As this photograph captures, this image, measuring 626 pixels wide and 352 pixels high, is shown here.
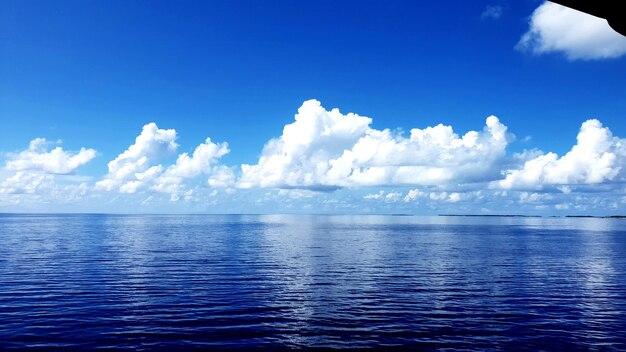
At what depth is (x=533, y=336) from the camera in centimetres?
2819

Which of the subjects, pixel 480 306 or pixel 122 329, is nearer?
pixel 122 329

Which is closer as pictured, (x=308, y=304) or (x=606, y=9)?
(x=606, y=9)

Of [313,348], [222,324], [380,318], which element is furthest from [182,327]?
[380,318]

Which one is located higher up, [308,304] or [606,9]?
[606,9]

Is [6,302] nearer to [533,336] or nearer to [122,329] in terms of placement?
[122,329]

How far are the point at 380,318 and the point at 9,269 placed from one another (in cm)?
5081

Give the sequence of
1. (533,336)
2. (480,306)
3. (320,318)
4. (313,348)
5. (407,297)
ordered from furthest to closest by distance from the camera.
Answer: (407,297) < (480,306) < (320,318) < (533,336) < (313,348)

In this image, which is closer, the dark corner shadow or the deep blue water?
the dark corner shadow

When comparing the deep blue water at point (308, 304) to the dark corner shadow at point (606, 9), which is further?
the deep blue water at point (308, 304)

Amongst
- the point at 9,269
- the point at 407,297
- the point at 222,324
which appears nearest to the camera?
the point at 222,324

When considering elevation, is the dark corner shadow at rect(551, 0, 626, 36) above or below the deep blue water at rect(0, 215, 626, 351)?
above

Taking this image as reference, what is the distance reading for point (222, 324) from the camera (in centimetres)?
3027

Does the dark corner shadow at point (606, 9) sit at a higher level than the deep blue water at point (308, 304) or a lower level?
higher

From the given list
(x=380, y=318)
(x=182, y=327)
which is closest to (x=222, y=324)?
(x=182, y=327)
